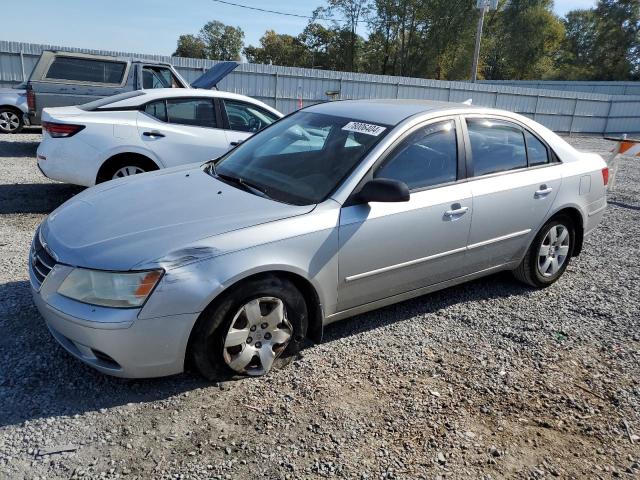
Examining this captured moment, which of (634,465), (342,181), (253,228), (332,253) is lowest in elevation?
(634,465)

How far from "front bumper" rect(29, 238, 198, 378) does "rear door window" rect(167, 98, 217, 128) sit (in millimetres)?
4121

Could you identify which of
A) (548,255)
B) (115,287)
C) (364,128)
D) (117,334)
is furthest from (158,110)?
(548,255)

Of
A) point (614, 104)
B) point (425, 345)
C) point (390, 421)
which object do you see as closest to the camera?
point (390, 421)

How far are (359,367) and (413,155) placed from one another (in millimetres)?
1508

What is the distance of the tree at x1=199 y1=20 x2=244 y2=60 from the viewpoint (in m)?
82.0

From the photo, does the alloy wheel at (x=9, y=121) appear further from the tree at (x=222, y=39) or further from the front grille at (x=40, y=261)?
the tree at (x=222, y=39)

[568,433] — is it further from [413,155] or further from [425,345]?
[413,155]

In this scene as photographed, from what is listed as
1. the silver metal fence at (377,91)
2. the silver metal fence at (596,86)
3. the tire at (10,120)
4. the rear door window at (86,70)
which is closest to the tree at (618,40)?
the silver metal fence at (596,86)

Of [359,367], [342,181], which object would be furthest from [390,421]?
[342,181]

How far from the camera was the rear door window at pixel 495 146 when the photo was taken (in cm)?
392

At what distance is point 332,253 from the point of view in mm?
3088

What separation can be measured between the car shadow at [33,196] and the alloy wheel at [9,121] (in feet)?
19.2

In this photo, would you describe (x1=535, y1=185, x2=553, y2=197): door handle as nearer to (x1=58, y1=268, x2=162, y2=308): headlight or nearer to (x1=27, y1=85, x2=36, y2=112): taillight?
(x1=58, y1=268, x2=162, y2=308): headlight

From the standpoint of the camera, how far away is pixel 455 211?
3629mm
